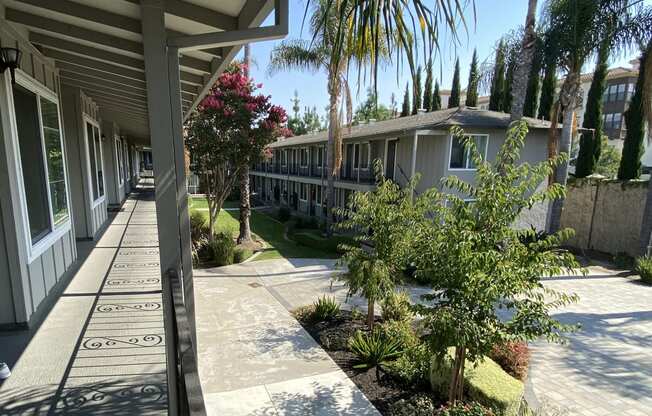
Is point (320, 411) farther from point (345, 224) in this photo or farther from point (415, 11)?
point (415, 11)

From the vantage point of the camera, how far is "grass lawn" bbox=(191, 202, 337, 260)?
12516 millimetres

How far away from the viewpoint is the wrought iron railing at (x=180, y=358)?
1.44m

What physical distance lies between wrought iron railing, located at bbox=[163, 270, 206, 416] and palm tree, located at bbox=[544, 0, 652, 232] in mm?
14608

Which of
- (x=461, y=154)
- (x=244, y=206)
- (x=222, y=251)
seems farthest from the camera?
(x=461, y=154)

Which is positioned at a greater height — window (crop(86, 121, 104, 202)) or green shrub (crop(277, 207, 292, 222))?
window (crop(86, 121, 104, 202))

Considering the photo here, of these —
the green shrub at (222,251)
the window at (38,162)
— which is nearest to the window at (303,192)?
the green shrub at (222,251)

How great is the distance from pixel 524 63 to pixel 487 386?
1157cm

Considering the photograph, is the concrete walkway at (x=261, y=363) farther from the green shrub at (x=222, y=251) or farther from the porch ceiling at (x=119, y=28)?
the porch ceiling at (x=119, y=28)

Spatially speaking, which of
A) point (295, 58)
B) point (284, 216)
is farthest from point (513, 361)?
point (284, 216)

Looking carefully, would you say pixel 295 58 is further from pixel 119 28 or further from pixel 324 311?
pixel 119 28

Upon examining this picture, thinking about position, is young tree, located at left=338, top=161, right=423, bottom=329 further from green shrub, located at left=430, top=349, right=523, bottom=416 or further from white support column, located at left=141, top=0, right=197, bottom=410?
white support column, located at left=141, top=0, right=197, bottom=410

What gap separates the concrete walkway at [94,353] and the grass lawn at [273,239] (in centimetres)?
652

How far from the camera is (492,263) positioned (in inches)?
140

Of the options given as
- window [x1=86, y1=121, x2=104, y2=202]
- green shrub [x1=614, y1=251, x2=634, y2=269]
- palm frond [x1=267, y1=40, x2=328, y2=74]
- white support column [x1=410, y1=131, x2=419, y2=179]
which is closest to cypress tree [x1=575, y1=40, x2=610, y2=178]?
green shrub [x1=614, y1=251, x2=634, y2=269]
